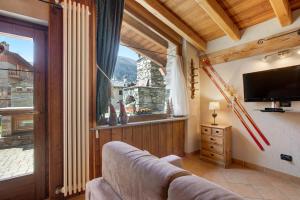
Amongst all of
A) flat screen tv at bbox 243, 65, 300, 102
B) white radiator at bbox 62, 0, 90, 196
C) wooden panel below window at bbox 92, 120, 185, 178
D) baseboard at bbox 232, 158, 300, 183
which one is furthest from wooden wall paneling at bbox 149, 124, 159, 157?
flat screen tv at bbox 243, 65, 300, 102

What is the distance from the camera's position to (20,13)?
188cm

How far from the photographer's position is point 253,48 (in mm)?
2943

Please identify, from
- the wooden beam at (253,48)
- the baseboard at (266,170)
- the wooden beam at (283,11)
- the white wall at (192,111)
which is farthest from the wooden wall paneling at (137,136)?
the wooden beam at (283,11)

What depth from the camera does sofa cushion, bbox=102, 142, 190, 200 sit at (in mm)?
914

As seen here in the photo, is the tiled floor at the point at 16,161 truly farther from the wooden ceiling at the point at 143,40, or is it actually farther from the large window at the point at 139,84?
the wooden ceiling at the point at 143,40

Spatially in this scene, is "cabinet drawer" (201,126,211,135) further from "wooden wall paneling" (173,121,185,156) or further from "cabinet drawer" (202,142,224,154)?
"wooden wall paneling" (173,121,185,156)

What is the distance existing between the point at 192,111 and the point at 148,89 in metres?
1.10

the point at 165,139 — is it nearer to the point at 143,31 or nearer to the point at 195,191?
the point at 143,31

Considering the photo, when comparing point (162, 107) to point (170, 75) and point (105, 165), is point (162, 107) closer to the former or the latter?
point (170, 75)

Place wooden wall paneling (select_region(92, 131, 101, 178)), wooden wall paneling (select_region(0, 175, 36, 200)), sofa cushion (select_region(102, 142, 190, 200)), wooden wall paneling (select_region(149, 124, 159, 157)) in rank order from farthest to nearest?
wooden wall paneling (select_region(149, 124, 159, 157))
wooden wall paneling (select_region(92, 131, 101, 178))
wooden wall paneling (select_region(0, 175, 36, 200))
sofa cushion (select_region(102, 142, 190, 200))

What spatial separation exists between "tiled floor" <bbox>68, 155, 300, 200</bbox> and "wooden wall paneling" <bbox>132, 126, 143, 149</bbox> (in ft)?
3.34

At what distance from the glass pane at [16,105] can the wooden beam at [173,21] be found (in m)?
1.84

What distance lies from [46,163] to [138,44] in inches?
98.1

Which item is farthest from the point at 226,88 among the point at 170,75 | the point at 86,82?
the point at 86,82
